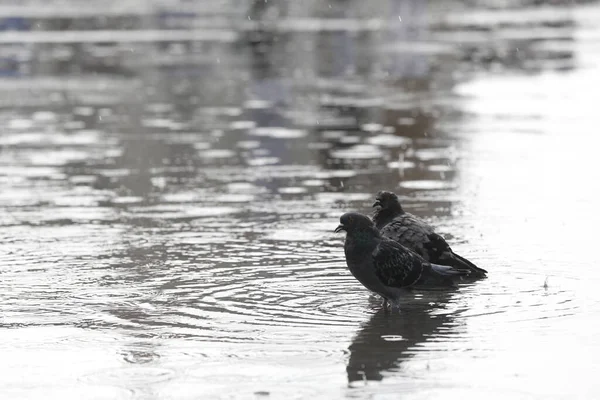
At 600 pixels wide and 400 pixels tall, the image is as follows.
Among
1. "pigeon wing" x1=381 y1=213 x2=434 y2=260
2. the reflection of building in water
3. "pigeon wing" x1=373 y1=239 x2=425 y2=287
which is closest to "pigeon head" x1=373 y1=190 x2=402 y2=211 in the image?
"pigeon wing" x1=381 y1=213 x2=434 y2=260

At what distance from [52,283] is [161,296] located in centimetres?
99

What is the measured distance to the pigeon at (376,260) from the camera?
9156 mm

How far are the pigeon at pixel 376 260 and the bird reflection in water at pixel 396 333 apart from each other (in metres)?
0.22

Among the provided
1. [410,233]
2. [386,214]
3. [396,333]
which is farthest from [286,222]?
[396,333]

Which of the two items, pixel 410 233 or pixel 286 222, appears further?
pixel 286 222

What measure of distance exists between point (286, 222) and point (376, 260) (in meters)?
3.77

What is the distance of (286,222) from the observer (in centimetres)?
1288

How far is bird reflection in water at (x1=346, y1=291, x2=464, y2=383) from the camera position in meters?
7.97

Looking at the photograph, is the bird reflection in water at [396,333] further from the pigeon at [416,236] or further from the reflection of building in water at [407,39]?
the reflection of building in water at [407,39]

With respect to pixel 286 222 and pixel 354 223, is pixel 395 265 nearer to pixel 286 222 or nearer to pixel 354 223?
pixel 354 223

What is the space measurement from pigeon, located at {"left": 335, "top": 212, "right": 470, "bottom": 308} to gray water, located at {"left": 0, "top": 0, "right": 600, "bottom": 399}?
0.22 meters

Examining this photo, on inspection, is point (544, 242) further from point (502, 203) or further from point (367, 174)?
point (367, 174)

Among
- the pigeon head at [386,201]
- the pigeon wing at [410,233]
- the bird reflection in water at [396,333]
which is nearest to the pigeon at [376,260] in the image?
the bird reflection in water at [396,333]

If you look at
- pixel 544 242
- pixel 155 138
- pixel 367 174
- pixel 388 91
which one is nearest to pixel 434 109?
pixel 388 91
